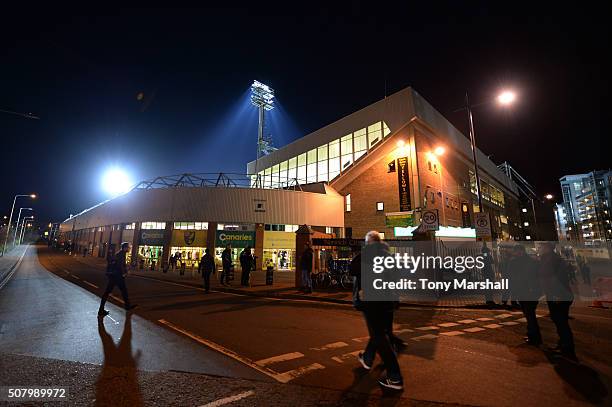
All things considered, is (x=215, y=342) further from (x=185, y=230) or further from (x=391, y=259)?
(x=185, y=230)

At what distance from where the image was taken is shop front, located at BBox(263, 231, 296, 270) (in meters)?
25.8

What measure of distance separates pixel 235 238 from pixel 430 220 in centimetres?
1811

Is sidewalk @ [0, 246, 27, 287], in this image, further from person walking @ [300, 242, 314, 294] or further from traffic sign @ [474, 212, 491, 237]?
traffic sign @ [474, 212, 491, 237]

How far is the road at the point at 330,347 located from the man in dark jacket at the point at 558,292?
1.16 feet

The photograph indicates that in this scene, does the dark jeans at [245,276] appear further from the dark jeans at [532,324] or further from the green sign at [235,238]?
the dark jeans at [532,324]

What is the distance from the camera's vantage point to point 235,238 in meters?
25.2

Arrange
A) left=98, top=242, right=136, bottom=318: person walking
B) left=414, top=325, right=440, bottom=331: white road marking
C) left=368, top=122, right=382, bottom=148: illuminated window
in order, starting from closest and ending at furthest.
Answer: left=414, top=325, right=440, bottom=331: white road marking → left=98, top=242, right=136, bottom=318: person walking → left=368, top=122, right=382, bottom=148: illuminated window

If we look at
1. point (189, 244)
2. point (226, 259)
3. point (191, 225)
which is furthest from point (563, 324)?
point (191, 225)

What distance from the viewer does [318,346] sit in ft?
17.6

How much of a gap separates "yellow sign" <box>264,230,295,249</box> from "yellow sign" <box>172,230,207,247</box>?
5.53m

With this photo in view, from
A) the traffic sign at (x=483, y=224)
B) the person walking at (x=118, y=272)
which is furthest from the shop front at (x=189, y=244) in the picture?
the traffic sign at (x=483, y=224)

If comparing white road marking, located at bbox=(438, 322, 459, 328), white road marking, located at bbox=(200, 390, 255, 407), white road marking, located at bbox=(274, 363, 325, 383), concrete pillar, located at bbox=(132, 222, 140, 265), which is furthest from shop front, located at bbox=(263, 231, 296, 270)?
white road marking, located at bbox=(200, 390, 255, 407)

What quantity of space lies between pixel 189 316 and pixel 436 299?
9.19 meters

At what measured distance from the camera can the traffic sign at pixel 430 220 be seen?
1100 cm
